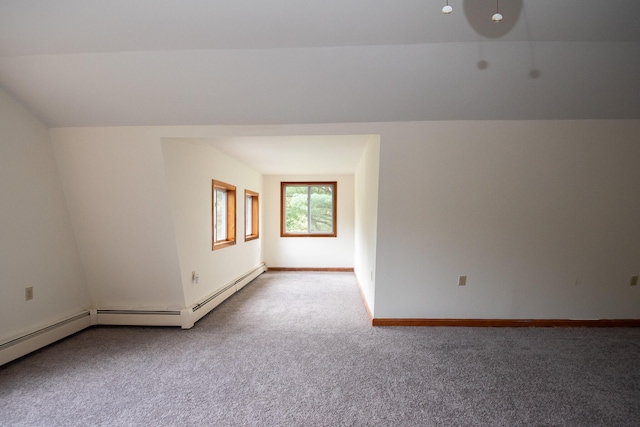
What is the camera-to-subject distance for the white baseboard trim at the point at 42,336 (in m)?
2.29

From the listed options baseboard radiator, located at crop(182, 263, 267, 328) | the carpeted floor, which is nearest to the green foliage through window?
baseboard radiator, located at crop(182, 263, 267, 328)

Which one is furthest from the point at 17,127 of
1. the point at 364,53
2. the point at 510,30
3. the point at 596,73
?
the point at 596,73

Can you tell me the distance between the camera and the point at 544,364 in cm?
229

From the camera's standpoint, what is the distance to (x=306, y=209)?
631cm

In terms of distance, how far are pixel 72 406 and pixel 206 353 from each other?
2.90 feet

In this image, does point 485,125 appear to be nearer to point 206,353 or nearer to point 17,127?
point 206,353

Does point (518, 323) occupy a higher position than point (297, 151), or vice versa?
point (297, 151)

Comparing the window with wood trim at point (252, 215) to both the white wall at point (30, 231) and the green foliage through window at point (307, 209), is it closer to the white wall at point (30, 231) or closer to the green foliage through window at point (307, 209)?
the green foliage through window at point (307, 209)

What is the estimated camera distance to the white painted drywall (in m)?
2.68

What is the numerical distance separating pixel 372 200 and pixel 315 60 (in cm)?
169

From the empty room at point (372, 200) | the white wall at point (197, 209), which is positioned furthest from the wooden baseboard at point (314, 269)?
the empty room at point (372, 200)

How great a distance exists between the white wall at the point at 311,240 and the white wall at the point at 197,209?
165cm

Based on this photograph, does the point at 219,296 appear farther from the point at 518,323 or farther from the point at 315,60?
the point at 518,323

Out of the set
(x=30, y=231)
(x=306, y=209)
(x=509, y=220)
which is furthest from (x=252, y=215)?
(x=509, y=220)
